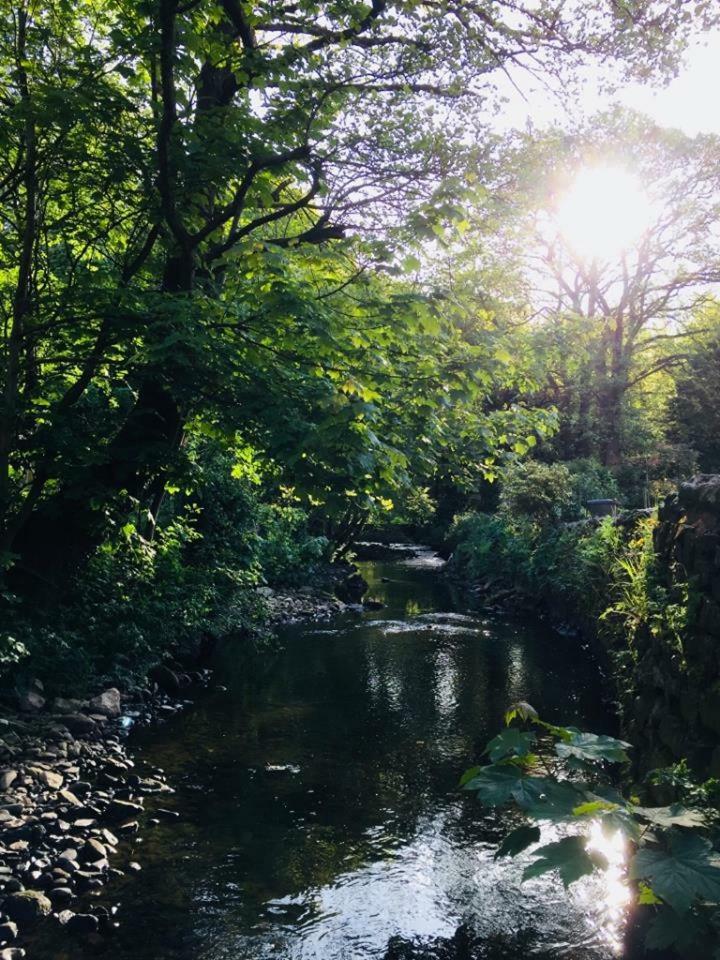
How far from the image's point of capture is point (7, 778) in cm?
627

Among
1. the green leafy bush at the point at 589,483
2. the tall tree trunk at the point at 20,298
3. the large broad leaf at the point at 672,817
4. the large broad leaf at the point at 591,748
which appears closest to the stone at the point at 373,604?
the green leafy bush at the point at 589,483

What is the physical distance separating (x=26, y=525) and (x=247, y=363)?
3669 millimetres

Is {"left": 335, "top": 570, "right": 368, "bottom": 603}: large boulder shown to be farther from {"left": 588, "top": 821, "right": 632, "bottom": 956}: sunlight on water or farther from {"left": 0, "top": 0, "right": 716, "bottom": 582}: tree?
{"left": 588, "top": 821, "right": 632, "bottom": 956}: sunlight on water

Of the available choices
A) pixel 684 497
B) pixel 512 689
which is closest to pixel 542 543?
pixel 512 689

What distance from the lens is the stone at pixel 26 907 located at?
182 inches

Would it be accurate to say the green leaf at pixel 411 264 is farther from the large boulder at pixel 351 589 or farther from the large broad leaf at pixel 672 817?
the large boulder at pixel 351 589

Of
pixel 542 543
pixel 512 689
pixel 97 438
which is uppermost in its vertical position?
pixel 97 438

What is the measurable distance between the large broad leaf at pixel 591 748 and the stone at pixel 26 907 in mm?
3867

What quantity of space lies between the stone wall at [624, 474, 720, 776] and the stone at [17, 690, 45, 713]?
20.9ft

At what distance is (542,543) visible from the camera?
19.0 m

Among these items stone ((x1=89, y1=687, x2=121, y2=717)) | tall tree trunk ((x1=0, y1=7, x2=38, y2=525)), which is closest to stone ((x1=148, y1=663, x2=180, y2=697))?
stone ((x1=89, y1=687, x2=121, y2=717))

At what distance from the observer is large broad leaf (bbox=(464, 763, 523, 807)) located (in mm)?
2457

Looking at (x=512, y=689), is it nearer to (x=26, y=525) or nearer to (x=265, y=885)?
(x=265, y=885)

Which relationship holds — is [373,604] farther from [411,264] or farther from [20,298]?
[411,264]
